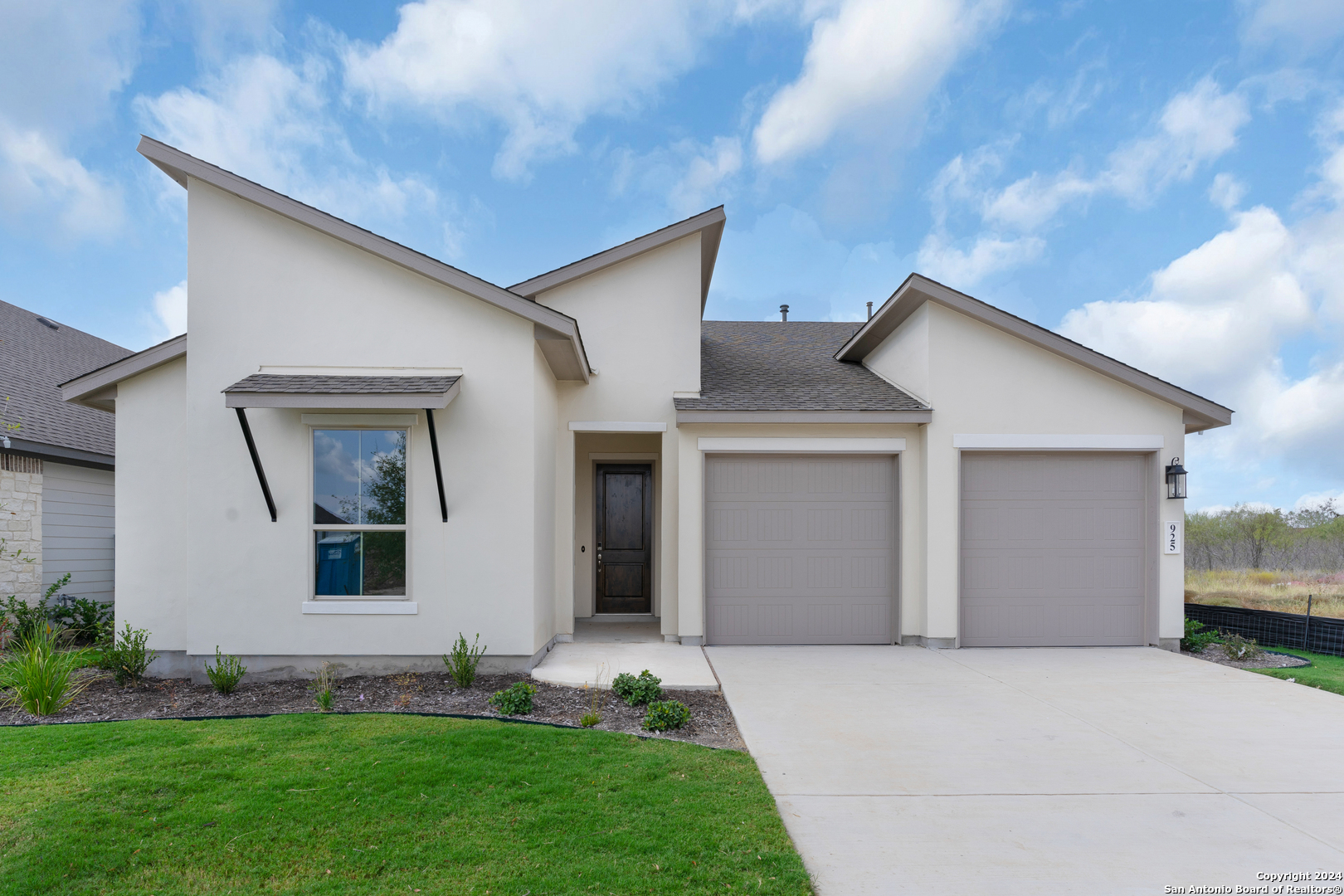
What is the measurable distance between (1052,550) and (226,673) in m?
9.64

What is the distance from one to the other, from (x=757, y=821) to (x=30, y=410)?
41.0 ft

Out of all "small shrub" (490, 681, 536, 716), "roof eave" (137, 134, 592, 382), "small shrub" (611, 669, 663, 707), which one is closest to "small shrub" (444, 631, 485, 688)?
"small shrub" (490, 681, 536, 716)

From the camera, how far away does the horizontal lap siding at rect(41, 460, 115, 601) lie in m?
9.70

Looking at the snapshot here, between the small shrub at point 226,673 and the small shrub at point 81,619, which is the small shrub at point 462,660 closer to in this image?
the small shrub at point 226,673

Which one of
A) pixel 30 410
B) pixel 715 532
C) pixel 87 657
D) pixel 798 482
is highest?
pixel 30 410

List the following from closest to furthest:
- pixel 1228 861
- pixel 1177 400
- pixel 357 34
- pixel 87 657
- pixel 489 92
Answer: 1. pixel 1228 861
2. pixel 87 657
3. pixel 1177 400
4. pixel 357 34
5. pixel 489 92

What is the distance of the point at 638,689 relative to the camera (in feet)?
19.1

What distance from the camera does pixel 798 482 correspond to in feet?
28.6

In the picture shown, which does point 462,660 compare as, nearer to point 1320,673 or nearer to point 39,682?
point 39,682

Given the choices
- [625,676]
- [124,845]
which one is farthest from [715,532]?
[124,845]

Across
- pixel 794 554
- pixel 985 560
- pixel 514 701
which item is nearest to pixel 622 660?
pixel 514 701

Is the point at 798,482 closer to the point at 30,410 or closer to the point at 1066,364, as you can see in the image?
the point at 1066,364

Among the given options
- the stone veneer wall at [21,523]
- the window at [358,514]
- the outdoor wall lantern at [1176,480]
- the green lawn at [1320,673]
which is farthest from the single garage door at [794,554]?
the stone veneer wall at [21,523]

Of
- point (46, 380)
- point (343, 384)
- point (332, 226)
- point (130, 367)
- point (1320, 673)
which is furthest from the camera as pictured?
point (46, 380)
